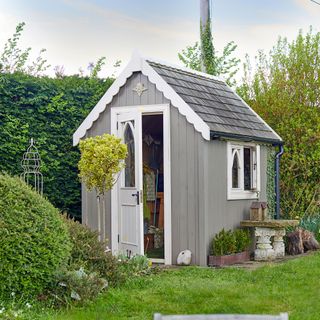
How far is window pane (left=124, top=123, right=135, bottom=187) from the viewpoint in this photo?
38.6ft

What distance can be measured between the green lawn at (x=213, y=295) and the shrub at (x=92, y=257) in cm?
27

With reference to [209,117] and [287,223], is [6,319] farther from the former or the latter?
[287,223]

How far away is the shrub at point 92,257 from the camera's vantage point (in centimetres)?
888

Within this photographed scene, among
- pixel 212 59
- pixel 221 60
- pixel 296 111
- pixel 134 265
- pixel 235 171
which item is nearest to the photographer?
pixel 134 265

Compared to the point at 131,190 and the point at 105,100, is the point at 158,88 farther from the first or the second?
the point at 131,190

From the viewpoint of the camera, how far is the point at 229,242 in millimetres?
11453

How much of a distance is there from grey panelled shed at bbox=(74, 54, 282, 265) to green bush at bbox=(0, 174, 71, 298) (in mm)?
2863

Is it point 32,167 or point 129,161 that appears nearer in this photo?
point 129,161

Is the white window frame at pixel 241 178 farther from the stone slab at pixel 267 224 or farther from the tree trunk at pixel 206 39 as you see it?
the tree trunk at pixel 206 39

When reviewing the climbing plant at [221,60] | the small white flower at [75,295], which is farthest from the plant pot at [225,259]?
the climbing plant at [221,60]

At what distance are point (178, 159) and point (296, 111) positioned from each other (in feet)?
20.0

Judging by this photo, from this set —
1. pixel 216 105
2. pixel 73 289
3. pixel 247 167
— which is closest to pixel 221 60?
pixel 247 167

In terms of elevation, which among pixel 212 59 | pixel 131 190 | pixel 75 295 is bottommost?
pixel 75 295

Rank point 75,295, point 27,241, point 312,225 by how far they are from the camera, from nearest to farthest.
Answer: point 27,241
point 75,295
point 312,225
